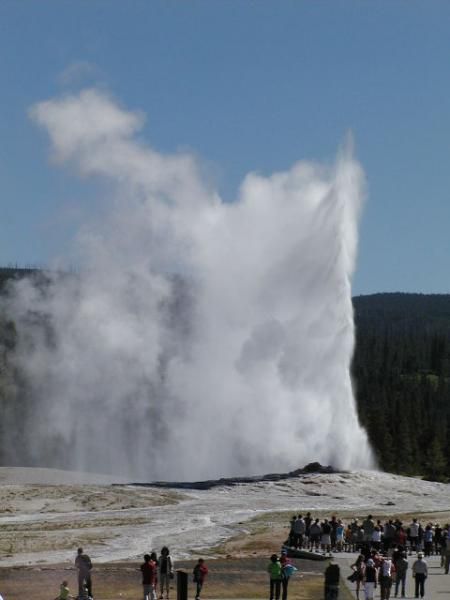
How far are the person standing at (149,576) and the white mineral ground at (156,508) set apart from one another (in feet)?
33.8

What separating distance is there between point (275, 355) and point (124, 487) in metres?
28.3

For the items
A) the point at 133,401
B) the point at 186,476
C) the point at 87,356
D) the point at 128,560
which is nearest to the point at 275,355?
the point at 186,476

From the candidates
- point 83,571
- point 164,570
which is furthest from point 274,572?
point 83,571

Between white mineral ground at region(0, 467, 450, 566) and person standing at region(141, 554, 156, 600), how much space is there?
33.8 feet

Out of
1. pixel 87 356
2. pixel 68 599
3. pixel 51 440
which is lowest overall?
pixel 68 599

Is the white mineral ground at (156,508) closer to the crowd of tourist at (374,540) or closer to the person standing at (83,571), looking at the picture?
the crowd of tourist at (374,540)

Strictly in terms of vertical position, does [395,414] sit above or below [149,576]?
above

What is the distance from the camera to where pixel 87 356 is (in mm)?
107688

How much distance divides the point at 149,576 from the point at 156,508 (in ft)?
95.0

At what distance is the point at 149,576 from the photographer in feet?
81.8

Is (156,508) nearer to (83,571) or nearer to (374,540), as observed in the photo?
(374,540)

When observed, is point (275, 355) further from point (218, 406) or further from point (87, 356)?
point (87, 356)

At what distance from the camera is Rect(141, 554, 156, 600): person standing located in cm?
2484

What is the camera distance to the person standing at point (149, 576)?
2484cm
